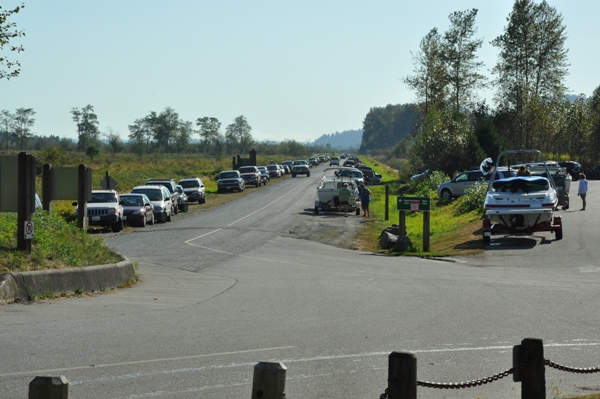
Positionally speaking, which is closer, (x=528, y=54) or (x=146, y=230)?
(x=146, y=230)

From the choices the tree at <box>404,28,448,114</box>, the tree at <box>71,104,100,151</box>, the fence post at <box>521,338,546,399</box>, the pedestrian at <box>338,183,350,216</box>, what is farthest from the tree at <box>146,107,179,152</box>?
the fence post at <box>521,338,546,399</box>

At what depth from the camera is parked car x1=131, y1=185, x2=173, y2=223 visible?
3606cm

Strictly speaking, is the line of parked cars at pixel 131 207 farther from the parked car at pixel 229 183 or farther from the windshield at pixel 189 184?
the parked car at pixel 229 183

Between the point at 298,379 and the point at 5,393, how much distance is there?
253 cm

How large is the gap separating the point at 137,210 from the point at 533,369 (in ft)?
93.7

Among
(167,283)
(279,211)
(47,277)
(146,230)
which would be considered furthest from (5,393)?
(279,211)

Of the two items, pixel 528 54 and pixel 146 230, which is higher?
pixel 528 54

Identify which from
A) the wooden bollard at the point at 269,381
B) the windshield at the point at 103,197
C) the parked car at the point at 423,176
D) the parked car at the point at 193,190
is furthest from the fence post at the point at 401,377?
the parked car at the point at 423,176

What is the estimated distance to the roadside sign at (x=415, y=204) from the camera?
25094 mm

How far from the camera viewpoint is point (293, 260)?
2175 centimetres

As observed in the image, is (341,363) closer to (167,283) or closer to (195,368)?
(195,368)

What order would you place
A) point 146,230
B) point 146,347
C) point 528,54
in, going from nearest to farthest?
point 146,347 → point 146,230 → point 528,54

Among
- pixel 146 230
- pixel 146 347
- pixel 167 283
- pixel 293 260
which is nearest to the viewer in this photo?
pixel 146 347

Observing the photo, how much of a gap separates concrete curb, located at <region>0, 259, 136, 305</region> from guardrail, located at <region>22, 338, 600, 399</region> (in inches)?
305
